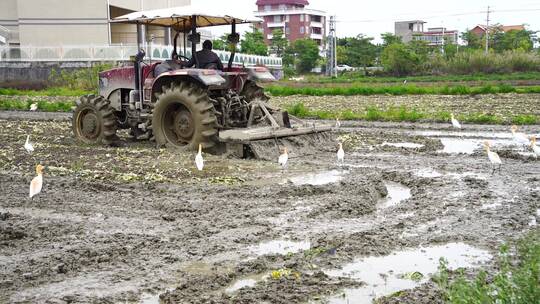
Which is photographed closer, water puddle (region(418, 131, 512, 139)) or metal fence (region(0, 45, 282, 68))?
water puddle (region(418, 131, 512, 139))

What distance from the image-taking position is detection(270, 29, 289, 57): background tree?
72.9m

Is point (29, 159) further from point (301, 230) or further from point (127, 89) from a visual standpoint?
point (301, 230)

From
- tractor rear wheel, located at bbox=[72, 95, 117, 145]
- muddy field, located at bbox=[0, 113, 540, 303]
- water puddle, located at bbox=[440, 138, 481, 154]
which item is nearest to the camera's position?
muddy field, located at bbox=[0, 113, 540, 303]

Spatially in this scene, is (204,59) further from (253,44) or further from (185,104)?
(253,44)

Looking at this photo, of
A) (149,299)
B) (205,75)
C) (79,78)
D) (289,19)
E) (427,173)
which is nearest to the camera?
(149,299)

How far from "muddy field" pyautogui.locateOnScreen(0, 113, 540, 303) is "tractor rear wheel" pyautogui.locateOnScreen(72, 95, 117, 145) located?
1.32 m

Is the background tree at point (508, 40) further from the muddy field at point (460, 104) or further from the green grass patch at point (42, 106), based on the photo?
the green grass patch at point (42, 106)

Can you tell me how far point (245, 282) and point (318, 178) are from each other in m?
4.15

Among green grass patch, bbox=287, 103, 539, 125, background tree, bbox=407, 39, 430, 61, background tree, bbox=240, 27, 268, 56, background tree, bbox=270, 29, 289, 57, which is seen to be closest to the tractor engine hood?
green grass patch, bbox=287, 103, 539, 125

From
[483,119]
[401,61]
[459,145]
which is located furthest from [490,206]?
[401,61]

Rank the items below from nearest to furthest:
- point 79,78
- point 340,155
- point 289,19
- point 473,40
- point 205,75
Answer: point 340,155 < point 205,75 < point 79,78 < point 473,40 < point 289,19

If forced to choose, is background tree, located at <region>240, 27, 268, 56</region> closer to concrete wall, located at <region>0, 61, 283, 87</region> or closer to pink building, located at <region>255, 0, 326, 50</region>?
pink building, located at <region>255, 0, 326, 50</region>

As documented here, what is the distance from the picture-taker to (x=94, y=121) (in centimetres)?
1218

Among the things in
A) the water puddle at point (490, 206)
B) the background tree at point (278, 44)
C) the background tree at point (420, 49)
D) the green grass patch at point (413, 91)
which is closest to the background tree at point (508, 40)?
the background tree at point (420, 49)
